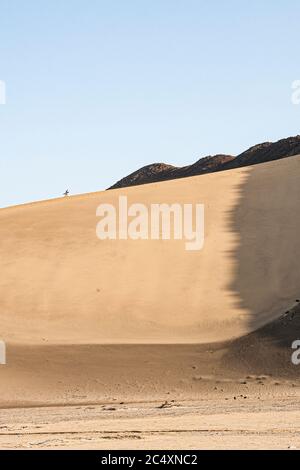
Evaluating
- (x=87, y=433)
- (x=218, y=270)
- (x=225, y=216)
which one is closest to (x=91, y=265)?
(x=218, y=270)

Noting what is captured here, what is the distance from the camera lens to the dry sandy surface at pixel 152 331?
10.4m

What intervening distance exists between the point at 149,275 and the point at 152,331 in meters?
2.85

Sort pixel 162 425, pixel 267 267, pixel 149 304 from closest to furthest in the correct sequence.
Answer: pixel 162 425
pixel 149 304
pixel 267 267

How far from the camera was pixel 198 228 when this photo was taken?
22.0 metres

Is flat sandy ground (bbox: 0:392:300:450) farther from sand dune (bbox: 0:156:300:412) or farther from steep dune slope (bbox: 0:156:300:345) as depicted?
steep dune slope (bbox: 0:156:300:345)

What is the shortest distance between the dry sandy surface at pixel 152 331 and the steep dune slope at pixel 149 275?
0.03m

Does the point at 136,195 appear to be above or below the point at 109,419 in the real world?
above

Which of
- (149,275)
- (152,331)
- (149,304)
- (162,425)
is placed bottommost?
(162,425)

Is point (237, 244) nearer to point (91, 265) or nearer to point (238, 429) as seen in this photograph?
point (91, 265)

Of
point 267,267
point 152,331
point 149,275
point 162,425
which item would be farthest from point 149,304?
point 162,425

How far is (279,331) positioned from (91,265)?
5.19 metres

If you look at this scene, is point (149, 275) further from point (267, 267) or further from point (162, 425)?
point (162, 425)

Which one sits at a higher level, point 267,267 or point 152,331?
point 267,267

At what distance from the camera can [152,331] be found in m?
16.2
